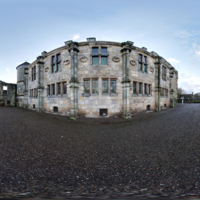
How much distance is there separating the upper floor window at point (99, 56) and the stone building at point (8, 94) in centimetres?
1991

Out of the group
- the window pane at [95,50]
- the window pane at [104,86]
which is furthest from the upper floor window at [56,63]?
the window pane at [104,86]

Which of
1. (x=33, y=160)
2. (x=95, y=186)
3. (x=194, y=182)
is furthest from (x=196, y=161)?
(x=33, y=160)

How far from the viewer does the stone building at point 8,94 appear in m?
19.4

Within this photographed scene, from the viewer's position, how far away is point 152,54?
11.9m

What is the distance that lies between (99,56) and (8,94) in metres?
21.0

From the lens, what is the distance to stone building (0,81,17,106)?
19406 millimetres

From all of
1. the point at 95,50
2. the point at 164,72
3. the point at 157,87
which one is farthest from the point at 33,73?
the point at 164,72

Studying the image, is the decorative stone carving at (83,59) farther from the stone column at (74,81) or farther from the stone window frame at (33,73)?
the stone window frame at (33,73)

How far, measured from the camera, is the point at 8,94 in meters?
19.8

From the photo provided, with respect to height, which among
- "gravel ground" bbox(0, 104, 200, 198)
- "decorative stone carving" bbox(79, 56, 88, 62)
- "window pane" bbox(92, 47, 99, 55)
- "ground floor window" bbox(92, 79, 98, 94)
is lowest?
"gravel ground" bbox(0, 104, 200, 198)

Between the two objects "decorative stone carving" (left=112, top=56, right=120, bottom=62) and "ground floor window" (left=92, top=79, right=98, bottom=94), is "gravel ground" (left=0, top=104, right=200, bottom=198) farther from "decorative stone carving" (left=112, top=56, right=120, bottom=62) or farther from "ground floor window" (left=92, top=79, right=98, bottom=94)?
"decorative stone carving" (left=112, top=56, right=120, bottom=62)

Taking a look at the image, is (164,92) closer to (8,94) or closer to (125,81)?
(125,81)

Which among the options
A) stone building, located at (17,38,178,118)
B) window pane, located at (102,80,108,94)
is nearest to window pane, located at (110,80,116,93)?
stone building, located at (17,38,178,118)

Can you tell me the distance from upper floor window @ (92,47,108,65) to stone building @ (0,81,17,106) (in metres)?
19.9
